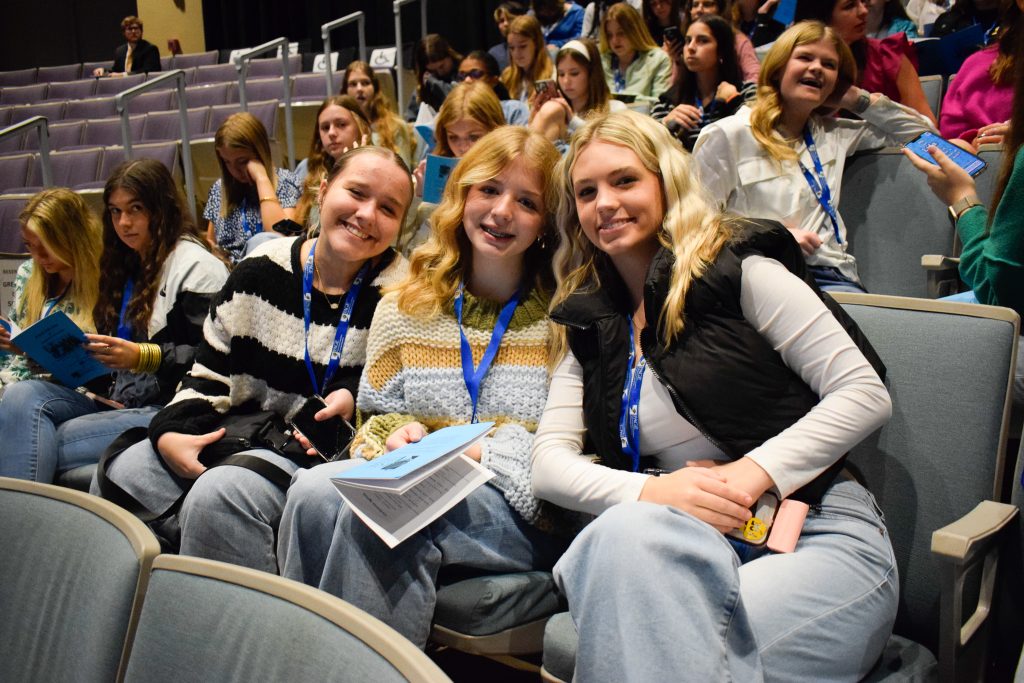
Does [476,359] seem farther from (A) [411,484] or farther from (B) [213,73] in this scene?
(B) [213,73]

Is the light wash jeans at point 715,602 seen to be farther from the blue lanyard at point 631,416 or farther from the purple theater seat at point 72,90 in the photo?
the purple theater seat at point 72,90

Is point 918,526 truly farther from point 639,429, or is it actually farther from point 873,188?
point 873,188

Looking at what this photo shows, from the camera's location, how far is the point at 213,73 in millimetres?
7879

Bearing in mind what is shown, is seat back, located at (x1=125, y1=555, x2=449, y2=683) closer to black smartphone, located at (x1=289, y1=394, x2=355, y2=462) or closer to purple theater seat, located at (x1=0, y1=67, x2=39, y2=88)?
black smartphone, located at (x1=289, y1=394, x2=355, y2=462)

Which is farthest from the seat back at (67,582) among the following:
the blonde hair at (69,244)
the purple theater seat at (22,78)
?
the purple theater seat at (22,78)

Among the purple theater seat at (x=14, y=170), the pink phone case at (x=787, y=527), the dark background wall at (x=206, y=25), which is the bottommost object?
the pink phone case at (x=787, y=527)

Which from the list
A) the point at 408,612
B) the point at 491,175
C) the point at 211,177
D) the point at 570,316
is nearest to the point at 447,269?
the point at 491,175

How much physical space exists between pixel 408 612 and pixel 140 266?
1.56 metres

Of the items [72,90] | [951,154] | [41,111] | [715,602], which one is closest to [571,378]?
[715,602]

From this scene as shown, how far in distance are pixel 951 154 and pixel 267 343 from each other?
1546 millimetres

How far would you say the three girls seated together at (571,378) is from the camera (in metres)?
1.09

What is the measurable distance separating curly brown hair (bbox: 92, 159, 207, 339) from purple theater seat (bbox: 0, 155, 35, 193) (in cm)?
342

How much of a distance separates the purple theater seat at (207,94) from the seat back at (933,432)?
6.61m

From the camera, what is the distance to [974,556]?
3.60 ft
